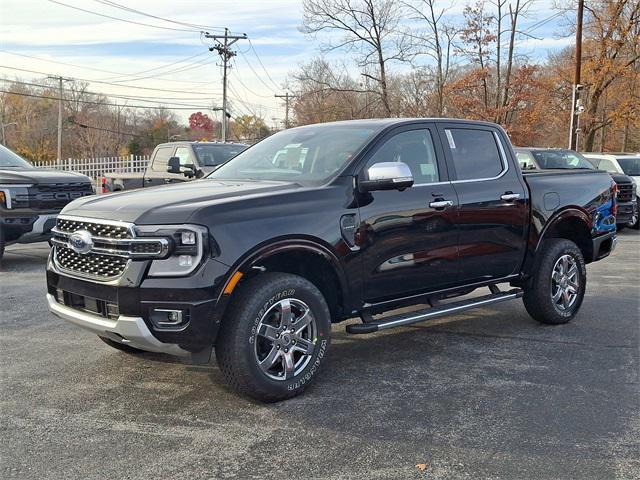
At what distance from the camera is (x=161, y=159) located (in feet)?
43.8

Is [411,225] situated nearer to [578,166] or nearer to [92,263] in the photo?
[92,263]

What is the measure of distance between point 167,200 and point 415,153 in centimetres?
210

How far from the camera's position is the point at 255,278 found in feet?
13.5

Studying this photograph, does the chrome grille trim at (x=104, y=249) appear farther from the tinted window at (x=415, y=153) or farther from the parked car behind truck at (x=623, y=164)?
the parked car behind truck at (x=623, y=164)

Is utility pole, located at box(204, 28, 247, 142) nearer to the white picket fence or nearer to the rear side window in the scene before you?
the white picket fence

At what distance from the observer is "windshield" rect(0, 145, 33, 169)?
9867 millimetres

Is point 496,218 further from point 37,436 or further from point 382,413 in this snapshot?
point 37,436

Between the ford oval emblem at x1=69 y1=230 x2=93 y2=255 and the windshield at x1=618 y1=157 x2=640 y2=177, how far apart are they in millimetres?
14980

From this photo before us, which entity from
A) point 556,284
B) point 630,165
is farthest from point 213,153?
point 630,165

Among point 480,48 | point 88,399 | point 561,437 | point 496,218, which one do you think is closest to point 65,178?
point 88,399

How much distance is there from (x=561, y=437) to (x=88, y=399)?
2.97 meters

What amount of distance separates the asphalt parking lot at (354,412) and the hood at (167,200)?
1224mm

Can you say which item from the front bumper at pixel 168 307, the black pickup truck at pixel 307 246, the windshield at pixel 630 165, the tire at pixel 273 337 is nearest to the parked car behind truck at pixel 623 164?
the windshield at pixel 630 165

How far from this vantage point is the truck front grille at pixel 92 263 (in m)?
3.90
